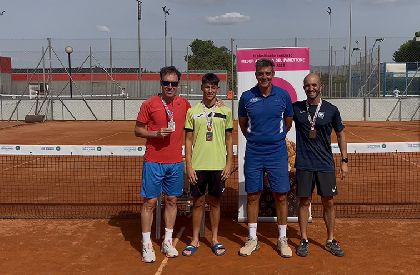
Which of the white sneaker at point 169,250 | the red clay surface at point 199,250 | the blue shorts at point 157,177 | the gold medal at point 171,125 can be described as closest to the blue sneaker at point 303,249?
the red clay surface at point 199,250

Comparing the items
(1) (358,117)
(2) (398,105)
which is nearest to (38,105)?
(1) (358,117)

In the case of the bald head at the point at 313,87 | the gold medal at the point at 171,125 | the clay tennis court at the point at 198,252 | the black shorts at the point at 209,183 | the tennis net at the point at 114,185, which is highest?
the bald head at the point at 313,87

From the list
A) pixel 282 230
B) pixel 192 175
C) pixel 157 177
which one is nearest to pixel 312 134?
pixel 282 230

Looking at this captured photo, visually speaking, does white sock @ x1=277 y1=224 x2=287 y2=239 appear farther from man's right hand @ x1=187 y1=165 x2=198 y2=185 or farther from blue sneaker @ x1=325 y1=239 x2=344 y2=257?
man's right hand @ x1=187 y1=165 x2=198 y2=185

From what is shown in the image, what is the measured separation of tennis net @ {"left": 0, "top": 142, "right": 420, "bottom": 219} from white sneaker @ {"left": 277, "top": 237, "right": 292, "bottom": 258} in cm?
165

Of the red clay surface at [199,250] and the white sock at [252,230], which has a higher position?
the white sock at [252,230]

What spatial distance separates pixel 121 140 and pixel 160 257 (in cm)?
1200

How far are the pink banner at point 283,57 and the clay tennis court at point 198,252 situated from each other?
2.24 metres

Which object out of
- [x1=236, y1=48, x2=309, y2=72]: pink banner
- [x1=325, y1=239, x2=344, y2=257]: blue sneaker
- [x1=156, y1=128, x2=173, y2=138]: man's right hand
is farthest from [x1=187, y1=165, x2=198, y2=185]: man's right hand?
[x1=236, y1=48, x2=309, y2=72]: pink banner

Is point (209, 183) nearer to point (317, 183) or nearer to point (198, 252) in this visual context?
point (198, 252)

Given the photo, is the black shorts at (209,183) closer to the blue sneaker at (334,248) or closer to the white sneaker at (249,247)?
the white sneaker at (249,247)

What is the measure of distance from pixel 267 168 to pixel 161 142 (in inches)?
48.5

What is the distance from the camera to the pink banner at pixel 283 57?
6.24 m

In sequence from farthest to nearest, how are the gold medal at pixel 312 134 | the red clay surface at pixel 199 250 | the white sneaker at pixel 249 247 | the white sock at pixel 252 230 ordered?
1. the white sock at pixel 252 230
2. the white sneaker at pixel 249 247
3. the gold medal at pixel 312 134
4. the red clay surface at pixel 199 250
